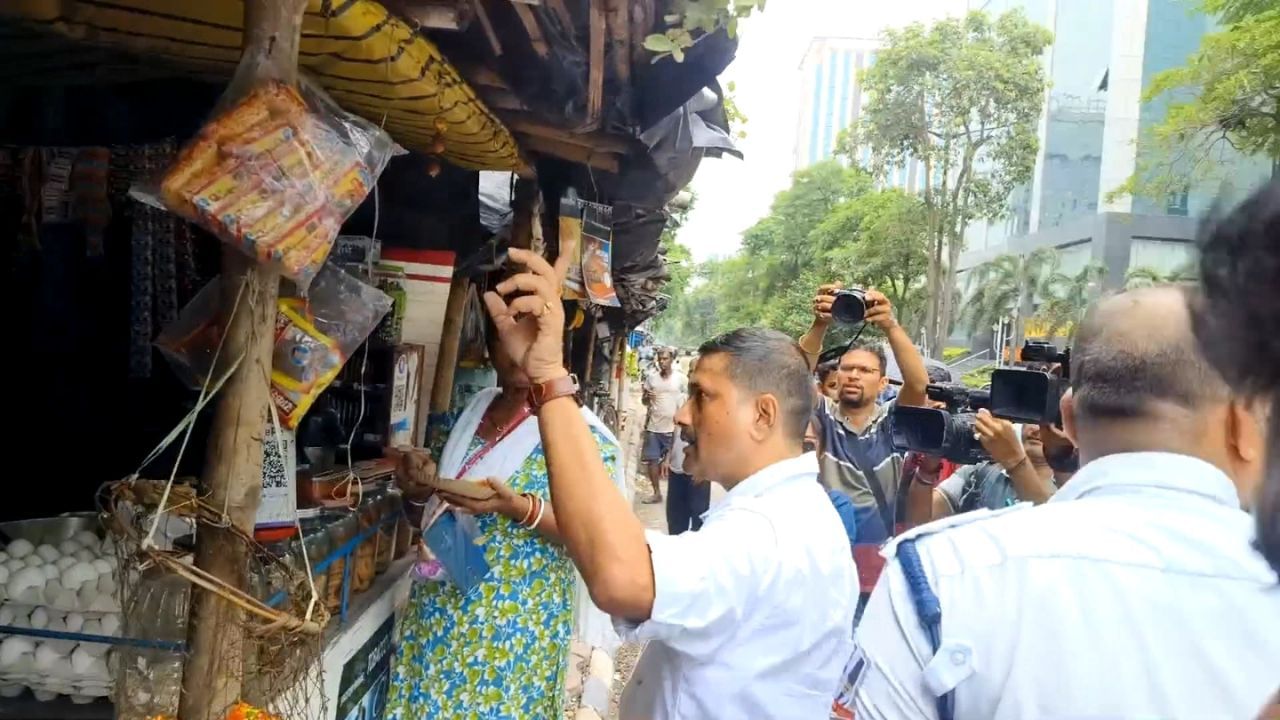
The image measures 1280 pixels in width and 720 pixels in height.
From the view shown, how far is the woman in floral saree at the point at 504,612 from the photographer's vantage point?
2469 mm

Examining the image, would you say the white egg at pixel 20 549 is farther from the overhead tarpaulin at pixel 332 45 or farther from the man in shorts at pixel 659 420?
the man in shorts at pixel 659 420

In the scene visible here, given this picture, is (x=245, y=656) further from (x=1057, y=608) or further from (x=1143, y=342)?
(x=1143, y=342)

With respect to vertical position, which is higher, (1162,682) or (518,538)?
(1162,682)

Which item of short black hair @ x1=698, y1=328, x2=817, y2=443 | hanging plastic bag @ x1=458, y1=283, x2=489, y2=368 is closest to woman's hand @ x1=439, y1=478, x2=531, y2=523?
short black hair @ x1=698, y1=328, x2=817, y2=443

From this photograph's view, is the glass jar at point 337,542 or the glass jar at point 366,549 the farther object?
the glass jar at point 366,549

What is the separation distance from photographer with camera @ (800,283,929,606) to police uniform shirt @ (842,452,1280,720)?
2.08 m

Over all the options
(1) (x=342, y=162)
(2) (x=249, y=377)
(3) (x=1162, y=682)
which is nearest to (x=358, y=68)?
(1) (x=342, y=162)

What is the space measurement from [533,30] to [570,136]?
0.77 meters

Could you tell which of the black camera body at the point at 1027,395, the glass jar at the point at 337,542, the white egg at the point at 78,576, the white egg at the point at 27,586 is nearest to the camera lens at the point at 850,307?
the black camera body at the point at 1027,395

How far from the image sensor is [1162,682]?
1055mm

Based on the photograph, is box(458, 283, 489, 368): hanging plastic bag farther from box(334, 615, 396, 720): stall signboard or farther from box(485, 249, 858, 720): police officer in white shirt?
box(485, 249, 858, 720): police officer in white shirt

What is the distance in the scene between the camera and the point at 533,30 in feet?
7.84

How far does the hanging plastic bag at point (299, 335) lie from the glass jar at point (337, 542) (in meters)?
0.79

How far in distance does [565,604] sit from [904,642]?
1.65 metres
